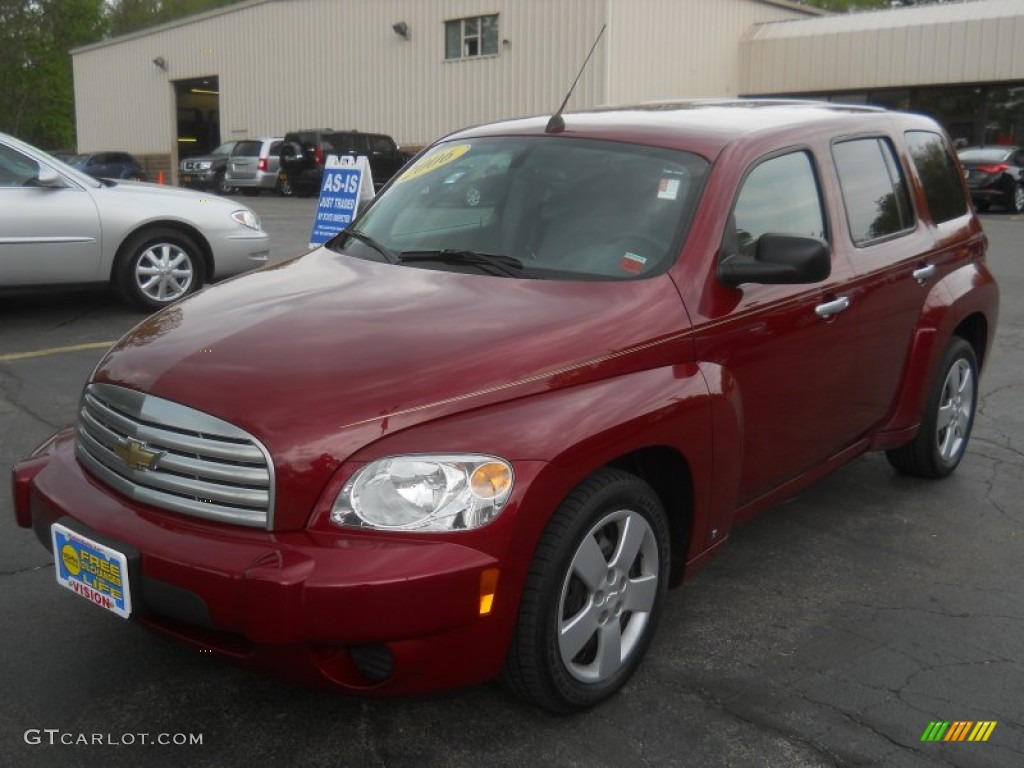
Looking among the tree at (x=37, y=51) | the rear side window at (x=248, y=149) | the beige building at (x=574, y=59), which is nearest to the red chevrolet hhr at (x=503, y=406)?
the beige building at (x=574, y=59)

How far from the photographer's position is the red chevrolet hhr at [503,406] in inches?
97.8

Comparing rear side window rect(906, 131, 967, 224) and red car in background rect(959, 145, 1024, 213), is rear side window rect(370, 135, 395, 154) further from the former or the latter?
rear side window rect(906, 131, 967, 224)

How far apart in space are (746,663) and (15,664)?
7.30 feet

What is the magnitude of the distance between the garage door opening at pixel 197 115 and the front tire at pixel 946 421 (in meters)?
38.3

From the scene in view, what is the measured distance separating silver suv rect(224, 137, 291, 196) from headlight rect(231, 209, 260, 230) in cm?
2097

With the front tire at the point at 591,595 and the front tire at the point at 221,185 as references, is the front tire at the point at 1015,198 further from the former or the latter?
→ the front tire at the point at 591,595

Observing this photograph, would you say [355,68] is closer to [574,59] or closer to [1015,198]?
[574,59]

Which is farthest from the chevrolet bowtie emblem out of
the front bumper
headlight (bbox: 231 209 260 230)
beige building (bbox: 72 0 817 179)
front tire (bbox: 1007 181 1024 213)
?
front tire (bbox: 1007 181 1024 213)

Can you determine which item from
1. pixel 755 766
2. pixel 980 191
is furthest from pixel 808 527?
pixel 980 191

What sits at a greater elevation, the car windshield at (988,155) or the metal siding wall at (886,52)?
the metal siding wall at (886,52)

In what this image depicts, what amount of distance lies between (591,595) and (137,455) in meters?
1.27

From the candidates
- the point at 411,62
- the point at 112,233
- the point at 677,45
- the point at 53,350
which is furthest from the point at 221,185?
the point at 53,350

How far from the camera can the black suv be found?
28.7 metres

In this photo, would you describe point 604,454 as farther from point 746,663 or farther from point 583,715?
point 746,663
